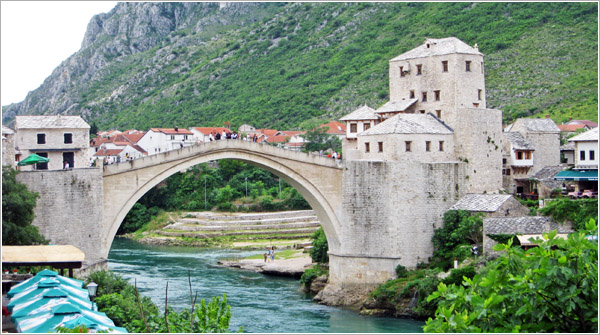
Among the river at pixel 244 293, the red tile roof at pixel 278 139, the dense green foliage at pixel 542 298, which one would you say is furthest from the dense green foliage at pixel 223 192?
the dense green foliage at pixel 542 298

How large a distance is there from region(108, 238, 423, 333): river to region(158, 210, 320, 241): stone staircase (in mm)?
5746

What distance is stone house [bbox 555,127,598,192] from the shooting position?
3988 cm

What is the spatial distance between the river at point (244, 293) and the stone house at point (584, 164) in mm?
11307

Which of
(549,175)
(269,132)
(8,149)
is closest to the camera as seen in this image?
(8,149)

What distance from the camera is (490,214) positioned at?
3662cm

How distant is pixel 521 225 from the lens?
35.5 metres

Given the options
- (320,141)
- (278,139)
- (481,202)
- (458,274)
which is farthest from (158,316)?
(278,139)

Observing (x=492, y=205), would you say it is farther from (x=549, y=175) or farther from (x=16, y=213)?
(x=16, y=213)

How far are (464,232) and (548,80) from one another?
33873mm

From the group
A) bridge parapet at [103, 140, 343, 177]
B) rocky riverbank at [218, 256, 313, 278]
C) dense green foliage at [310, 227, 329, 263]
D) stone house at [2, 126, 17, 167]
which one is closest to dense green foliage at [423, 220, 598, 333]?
bridge parapet at [103, 140, 343, 177]

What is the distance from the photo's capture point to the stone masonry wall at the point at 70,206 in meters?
31.4

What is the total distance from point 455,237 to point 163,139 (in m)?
35.0

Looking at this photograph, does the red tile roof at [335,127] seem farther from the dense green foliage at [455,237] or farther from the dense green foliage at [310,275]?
the dense green foliage at [455,237]

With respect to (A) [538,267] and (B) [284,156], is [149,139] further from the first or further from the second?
(A) [538,267]
